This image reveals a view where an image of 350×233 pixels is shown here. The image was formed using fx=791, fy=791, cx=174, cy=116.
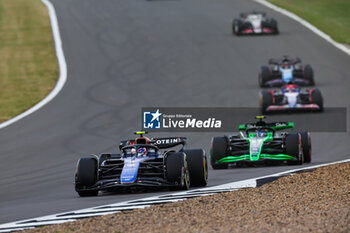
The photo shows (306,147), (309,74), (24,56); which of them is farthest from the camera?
(24,56)

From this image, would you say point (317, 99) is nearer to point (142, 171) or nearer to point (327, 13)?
point (142, 171)

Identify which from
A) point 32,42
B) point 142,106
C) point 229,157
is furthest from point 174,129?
point 32,42

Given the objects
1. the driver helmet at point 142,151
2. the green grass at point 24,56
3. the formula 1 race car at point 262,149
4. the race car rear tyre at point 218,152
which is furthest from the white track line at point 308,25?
the driver helmet at point 142,151

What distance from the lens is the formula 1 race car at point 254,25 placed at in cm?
4128

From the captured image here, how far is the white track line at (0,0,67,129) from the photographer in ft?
85.9

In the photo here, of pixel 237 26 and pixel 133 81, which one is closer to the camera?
pixel 133 81

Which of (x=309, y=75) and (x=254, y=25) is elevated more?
(x=254, y=25)

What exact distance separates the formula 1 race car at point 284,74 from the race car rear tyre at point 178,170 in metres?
17.7

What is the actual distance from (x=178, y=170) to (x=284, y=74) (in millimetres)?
18113

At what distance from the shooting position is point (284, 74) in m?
30.7

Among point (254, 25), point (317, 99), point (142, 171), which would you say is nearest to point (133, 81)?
point (317, 99)

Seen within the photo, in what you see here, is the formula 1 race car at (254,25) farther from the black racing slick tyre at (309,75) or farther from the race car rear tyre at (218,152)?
the race car rear tyre at (218,152)

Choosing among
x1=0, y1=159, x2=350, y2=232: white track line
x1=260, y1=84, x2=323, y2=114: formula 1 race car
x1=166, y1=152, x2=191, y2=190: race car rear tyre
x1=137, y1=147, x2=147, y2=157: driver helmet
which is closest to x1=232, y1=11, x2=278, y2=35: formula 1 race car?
x1=260, y1=84, x2=323, y2=114: formula 1 race car

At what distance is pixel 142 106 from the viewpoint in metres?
28.4
